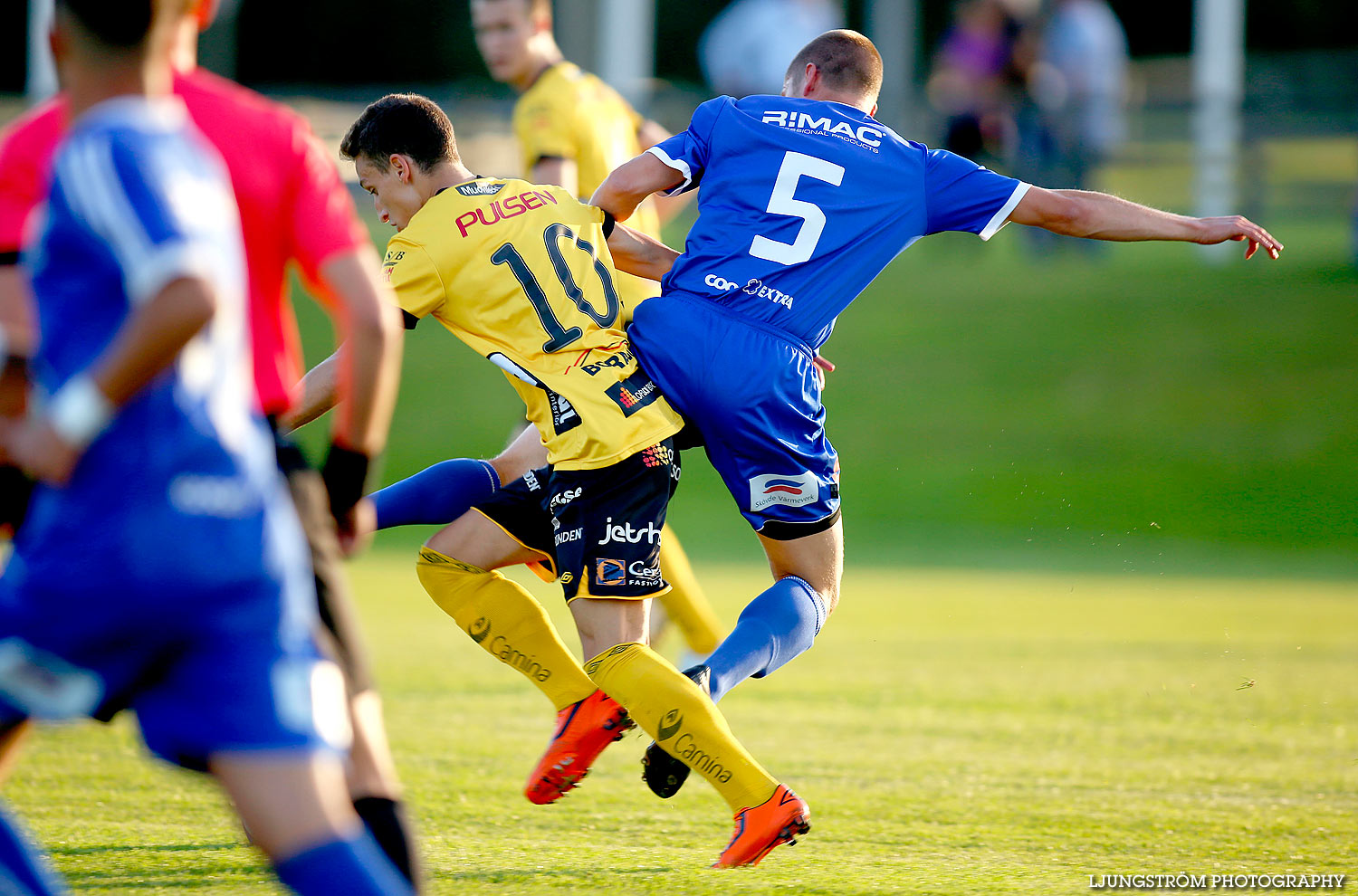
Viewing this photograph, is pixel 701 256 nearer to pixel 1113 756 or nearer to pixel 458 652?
pixel 1113 756

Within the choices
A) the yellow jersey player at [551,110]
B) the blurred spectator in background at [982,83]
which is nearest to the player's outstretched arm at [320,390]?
the yellow jersey player at [551,110]

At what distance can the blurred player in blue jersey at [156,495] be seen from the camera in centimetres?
188

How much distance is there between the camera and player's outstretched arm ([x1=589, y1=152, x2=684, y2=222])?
4.00 m

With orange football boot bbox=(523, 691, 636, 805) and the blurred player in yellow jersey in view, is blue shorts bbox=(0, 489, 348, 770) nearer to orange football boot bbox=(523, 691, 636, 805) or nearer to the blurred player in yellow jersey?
the blurred player in yellow jersey

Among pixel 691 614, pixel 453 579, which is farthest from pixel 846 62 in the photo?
pixel 691 614

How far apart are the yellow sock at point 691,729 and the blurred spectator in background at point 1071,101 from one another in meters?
12.0

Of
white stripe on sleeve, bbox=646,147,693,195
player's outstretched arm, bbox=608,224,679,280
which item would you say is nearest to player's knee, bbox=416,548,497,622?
player's outstretched arm, bbox=608,224,679,280

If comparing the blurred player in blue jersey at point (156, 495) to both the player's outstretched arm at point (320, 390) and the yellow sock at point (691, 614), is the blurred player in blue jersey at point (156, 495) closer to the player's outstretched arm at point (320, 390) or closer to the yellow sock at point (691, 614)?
the player's outstretched arm at point (320, 390)

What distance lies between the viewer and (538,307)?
3.80 meters

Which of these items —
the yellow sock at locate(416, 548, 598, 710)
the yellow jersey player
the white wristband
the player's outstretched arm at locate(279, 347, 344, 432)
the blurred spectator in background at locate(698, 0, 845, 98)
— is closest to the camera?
the white wristband

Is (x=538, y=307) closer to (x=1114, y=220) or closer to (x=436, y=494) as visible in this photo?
(x=436, y=494)

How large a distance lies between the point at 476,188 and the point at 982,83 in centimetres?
1197

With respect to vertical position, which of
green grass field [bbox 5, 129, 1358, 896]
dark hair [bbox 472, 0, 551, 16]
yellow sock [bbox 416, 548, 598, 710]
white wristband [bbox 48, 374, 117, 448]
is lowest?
green grass field [bbox 5, 129, 1358, 896]

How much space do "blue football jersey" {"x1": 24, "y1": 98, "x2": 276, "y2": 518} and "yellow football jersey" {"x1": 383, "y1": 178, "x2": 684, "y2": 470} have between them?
1.78 m
